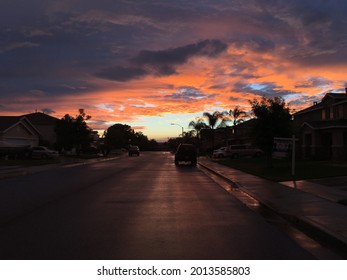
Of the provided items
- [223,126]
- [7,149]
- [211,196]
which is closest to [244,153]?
[223,126]

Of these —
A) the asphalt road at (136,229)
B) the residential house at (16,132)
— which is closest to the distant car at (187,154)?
the residential house at (16,132)

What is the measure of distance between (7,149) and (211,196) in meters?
36.0

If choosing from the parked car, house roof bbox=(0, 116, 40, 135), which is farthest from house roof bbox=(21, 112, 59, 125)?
the parked car

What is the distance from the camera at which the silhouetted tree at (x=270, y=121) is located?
26672 mm

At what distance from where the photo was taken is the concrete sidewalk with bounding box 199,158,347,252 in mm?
8281

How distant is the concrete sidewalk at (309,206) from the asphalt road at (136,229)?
29.9 inches

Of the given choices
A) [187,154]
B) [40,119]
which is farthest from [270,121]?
[40,119]

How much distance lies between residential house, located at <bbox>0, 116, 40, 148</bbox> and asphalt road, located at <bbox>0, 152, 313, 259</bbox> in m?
37.0

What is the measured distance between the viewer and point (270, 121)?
2680 cm

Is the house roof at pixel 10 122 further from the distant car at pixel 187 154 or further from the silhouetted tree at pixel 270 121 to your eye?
the silhouetted tree at pixel 270 121

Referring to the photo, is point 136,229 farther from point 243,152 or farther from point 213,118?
point 213,118

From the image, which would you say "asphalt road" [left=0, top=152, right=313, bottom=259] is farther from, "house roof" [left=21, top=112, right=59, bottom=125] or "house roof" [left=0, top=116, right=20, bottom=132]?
"house roof" [left=21, top=112, right=59, bottom=125]

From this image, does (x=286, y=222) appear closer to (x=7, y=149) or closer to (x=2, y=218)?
(x=2, y=218)

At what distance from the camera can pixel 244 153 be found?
5488cm
